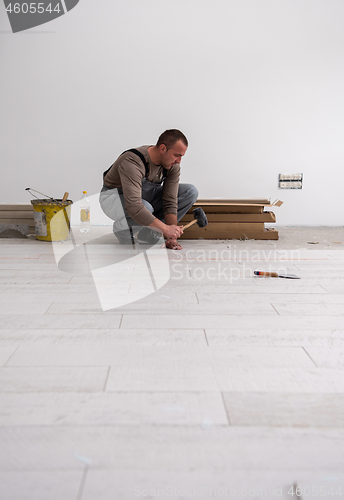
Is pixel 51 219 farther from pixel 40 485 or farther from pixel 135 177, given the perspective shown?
pixel 40 485

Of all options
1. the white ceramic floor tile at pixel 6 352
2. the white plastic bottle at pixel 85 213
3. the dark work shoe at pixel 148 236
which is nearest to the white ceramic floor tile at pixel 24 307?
the white ceramic floor tile at pixel 6 352

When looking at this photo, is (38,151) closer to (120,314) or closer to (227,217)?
(227,217)

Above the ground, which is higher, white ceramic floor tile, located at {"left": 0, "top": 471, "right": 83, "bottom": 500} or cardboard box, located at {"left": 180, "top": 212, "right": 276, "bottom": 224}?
white ceramic floor tile, located at {"left": 0, "top": 471, "right": 83, "bottom": 500}

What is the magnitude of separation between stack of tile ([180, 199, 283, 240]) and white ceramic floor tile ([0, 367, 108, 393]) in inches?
95.4

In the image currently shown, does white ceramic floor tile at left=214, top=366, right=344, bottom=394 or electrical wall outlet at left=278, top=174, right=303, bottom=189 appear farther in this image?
electrical wall outlet at left=278, top=174, right=303, bottom=189

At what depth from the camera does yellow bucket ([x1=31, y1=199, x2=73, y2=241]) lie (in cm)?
312

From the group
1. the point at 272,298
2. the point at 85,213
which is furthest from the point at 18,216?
the point at 272,298

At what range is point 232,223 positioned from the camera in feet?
11.2

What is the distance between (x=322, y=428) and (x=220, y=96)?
384 cm

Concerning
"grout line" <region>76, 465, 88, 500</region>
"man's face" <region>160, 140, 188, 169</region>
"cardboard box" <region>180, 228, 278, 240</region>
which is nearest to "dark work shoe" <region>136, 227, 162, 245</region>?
"cardboard box" <region>180, 228, 278, 240</region>

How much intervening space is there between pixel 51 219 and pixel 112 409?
247 centimetres

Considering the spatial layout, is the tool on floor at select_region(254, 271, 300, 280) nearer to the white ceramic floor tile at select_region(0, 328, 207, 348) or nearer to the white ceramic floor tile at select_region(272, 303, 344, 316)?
the white ceramic floor tile at select_region(272, 303, 344, 316)

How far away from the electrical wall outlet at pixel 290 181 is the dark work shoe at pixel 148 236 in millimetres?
1848

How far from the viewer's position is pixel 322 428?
83 centimetres
